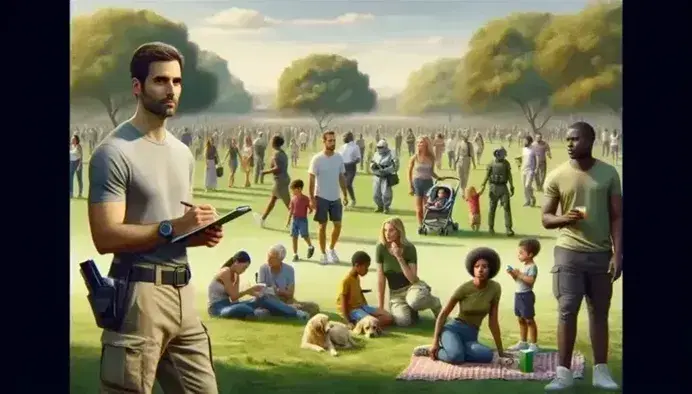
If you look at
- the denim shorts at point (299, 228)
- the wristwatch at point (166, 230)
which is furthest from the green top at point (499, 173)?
the wristwatch at point (166, 230)

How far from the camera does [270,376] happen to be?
23.2 feet

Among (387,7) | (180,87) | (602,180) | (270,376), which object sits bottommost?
(270,376)

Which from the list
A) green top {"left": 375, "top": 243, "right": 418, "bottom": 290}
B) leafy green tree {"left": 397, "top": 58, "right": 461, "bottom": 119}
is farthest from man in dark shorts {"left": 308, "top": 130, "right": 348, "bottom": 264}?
leafy green tree {"left": 397, "top": 58, "right": 461, "bottom": 119}

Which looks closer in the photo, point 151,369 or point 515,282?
point 151,369

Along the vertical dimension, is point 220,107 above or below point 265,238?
above

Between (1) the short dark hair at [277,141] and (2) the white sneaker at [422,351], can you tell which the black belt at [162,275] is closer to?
(1) the short dark hair at [277,141]

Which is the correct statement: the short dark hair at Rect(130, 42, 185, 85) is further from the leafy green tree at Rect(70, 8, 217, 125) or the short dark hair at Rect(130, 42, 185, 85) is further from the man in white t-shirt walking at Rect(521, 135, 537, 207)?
the man in white t-shirt walking at Rect(521, 135, 537, 207)

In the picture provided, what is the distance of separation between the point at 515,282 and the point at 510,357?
0.40 m

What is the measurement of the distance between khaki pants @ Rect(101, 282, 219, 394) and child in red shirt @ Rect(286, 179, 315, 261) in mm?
729

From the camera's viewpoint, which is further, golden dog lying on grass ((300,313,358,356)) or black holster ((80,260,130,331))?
golden dog lying on grass ((300,313,358,356))

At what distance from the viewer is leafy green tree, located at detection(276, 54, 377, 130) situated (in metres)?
7.23
